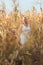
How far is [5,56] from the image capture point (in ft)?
7.34

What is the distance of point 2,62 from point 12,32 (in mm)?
266

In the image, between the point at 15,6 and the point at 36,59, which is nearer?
the point at 36,59

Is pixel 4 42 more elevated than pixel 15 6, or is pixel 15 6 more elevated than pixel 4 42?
pixel 15 6

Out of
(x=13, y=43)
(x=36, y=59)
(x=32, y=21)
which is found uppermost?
(x=32, y=21)

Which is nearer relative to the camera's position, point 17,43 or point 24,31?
point 17,43

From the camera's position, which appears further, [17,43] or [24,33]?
[24,33]

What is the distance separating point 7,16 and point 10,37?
0.22 m

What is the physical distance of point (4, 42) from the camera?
2.24 meters

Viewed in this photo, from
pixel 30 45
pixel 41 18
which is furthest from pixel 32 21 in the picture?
Answer: pixel 30 45

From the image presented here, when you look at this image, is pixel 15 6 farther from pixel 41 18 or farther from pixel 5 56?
pixel 5 56

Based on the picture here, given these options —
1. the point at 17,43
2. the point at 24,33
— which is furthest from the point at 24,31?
the point at 17,43

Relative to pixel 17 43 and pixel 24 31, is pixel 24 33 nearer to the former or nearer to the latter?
pixel 24 31

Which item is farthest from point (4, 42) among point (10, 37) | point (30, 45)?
point (30, 45)

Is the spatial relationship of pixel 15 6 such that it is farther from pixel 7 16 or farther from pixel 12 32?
pixel 12 32
